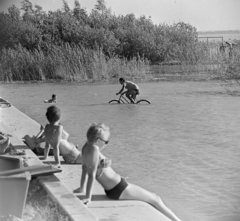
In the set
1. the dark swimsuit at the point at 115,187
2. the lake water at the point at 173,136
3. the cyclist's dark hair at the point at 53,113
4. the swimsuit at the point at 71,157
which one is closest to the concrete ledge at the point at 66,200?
the dark swimsuit at the point at 115,187

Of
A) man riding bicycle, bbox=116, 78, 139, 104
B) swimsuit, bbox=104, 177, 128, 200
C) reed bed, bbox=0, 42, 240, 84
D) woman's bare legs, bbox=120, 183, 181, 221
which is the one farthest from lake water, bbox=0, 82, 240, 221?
reed bed, bbox=0, 42, 240, 84

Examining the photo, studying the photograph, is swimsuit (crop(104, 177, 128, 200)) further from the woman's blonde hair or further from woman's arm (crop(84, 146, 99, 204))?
the woman's blonde hair

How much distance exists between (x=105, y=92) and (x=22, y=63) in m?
6.48

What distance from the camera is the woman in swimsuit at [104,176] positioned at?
5605mm

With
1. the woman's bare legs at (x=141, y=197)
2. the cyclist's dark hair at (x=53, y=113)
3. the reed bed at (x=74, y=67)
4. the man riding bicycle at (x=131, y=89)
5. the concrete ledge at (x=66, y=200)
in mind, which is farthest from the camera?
the reed bed at (x=74, y=67)

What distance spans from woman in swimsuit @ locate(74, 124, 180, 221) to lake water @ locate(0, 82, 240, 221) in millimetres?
811

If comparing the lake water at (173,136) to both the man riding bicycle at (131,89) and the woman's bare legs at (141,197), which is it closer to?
the man riding bicycle at (131,89)

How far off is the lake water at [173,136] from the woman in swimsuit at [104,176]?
2.66ft

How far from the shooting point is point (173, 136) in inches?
472

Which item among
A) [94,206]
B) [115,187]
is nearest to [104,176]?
[115,187]

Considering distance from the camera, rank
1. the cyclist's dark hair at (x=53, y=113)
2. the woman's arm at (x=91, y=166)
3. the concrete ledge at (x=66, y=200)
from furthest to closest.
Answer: the cyclist's dark hair at (x=53, y=113) < the woman's arm at (x=91, y=166) < the concrete ledge at (x=66, y=200)

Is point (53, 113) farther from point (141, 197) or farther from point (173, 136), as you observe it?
point (173, 136)

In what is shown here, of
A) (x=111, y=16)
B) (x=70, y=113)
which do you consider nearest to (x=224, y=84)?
(x=70, y=113)

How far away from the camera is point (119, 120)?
14.7 metres
